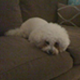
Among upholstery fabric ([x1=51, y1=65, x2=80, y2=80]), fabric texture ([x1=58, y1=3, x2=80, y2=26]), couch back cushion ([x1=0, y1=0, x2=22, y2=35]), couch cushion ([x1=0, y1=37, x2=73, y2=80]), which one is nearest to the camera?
couch cushion ([x1=0, y1=37, x2=73, y2=80])

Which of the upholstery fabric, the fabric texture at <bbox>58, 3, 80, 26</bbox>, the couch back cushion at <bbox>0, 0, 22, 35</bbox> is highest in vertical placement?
the couch back cushion at <bbox>0, 0, 22, 35</bbox>

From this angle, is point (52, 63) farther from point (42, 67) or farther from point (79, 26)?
point (79, 26)

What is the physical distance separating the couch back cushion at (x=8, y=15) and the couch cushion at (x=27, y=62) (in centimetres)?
30

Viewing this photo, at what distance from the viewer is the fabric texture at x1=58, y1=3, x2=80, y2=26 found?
69.0 inches

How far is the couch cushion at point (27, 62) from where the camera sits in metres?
0.77

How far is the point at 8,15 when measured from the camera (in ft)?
4.36

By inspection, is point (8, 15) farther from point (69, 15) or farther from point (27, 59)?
point (69, 15)

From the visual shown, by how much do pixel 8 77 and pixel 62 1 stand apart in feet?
5.10

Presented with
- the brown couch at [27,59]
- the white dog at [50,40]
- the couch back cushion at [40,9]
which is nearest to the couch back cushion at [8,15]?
the brown couch at [27,59]

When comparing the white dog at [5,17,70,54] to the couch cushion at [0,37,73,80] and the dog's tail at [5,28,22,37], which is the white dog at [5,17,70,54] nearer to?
the couch cushion at [0,37,73,80]

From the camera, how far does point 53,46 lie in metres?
1.04

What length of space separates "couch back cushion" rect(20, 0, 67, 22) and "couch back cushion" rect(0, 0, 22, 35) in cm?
22

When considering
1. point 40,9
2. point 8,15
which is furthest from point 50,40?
point 40,9

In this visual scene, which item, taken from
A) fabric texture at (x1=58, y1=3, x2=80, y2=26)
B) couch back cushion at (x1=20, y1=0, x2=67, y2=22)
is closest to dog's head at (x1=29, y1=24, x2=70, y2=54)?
couch back cushion at (x1=20, y1=0, x2=67, y2=22)
